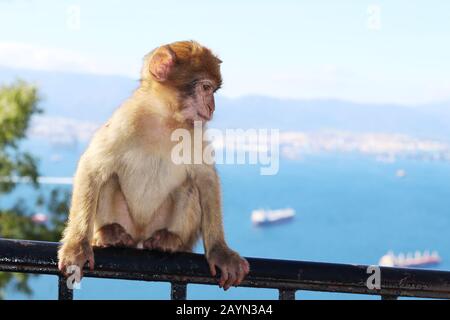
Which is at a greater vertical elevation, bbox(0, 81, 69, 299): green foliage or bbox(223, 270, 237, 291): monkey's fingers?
bbox(0, 81, 69, 299): green foliage

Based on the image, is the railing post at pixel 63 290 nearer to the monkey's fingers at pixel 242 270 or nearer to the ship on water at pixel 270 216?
the monkey's fingers at pixel 242 270

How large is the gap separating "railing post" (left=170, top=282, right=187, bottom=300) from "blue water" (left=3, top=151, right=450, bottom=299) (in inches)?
1307

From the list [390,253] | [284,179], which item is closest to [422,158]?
[390,253]

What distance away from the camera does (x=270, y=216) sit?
39.8 meters

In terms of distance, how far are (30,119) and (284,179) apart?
1335 inches

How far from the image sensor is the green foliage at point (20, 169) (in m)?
12.9

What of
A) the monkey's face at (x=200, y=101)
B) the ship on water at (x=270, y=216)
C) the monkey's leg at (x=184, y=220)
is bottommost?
the monkey's leg at (x=184, y=220)

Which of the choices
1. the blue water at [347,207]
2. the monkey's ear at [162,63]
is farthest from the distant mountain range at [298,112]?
the monkey's ear at [162,63]

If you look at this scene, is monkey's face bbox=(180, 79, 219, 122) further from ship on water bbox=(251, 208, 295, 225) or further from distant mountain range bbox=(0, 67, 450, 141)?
ship on water bbox=(251, 208, 295, 225)

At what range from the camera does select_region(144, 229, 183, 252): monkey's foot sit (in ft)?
9.02

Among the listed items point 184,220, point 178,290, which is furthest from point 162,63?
point 178,290

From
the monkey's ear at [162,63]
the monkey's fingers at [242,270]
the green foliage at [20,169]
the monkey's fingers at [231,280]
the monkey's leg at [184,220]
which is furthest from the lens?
the green foliage at [20,169]

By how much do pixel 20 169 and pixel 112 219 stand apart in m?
11.4

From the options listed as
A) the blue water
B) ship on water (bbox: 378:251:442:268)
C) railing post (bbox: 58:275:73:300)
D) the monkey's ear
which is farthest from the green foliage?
the blue water
